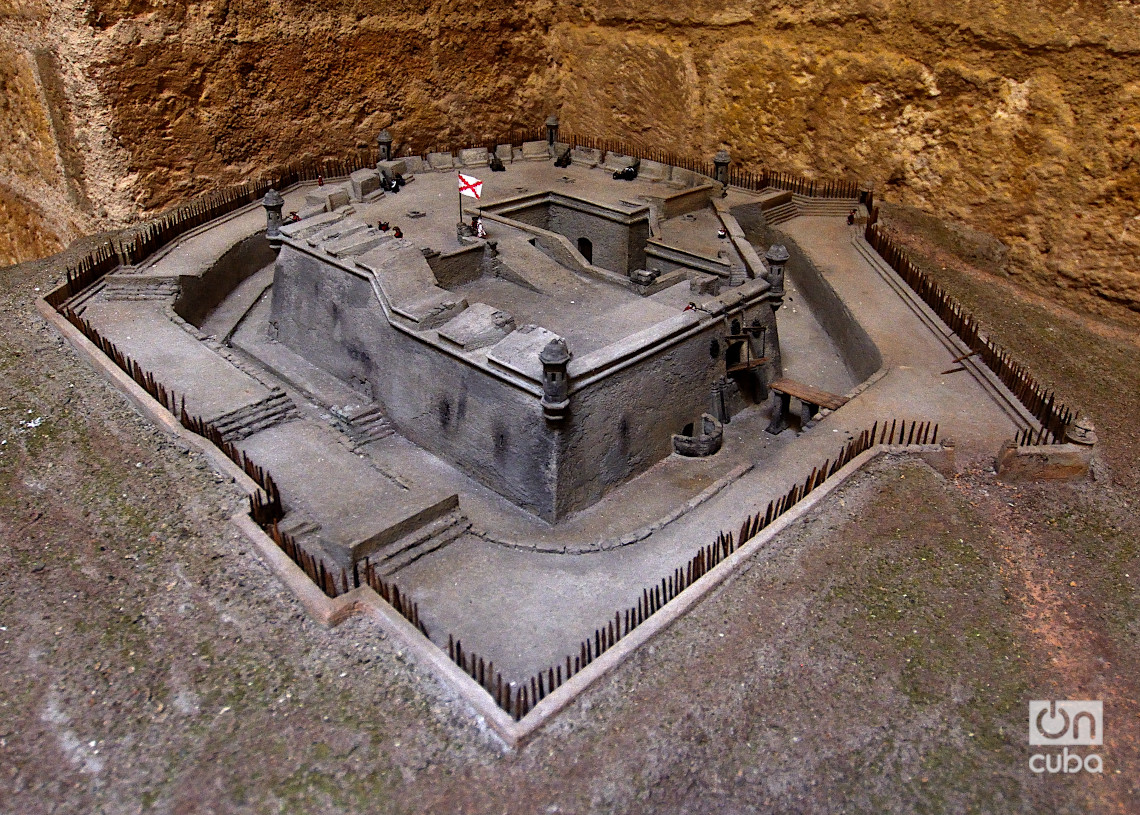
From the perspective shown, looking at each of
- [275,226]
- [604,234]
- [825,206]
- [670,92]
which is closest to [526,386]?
[275,226]

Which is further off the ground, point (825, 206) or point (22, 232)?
point (825, 206)

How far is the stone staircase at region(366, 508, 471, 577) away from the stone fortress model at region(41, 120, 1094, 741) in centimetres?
5

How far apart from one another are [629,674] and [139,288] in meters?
19.1

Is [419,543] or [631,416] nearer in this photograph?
[419,543]

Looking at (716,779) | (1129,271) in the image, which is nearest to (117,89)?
(716,779)

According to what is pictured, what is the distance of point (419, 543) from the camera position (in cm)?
1655

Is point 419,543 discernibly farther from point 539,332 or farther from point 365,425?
point 365,425

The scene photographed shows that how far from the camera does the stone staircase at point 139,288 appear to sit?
24578 millimetres

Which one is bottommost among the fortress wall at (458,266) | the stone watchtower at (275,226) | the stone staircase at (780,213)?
the stone staircase at (780,213)

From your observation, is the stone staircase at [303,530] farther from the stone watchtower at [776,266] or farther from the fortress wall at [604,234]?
the fortress wall at [604,234]

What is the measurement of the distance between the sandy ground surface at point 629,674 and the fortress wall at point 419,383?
5117mm

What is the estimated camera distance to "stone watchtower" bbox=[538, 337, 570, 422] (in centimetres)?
1644

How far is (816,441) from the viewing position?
18875mm

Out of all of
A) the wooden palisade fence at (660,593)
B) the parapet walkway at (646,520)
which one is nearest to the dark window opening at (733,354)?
the parapet walkway at (646,520)
